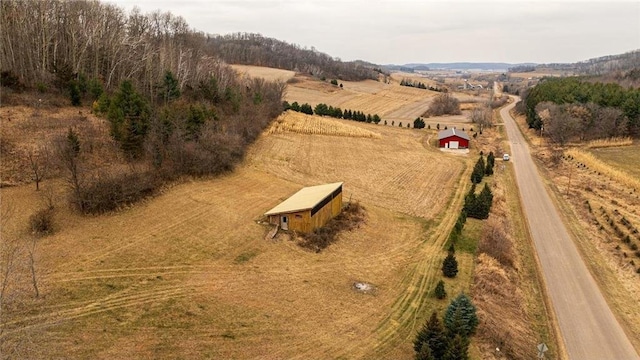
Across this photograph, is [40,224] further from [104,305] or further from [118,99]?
[118,99]

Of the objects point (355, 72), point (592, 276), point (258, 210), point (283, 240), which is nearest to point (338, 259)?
point (283, 240)

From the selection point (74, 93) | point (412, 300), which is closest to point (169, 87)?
point (74, 93)

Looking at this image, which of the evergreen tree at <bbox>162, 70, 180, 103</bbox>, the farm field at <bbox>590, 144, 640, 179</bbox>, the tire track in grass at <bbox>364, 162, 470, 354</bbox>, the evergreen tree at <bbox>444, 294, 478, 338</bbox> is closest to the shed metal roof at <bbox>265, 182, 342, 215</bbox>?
the tire track in grass at <bbox>364, 162, 470, 354</bbox>

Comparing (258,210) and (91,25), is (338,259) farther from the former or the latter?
(91,25)

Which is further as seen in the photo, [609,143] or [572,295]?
[609,143]

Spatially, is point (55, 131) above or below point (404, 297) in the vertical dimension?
above

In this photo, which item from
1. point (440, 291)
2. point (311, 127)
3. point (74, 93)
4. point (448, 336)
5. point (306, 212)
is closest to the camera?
point (448, 336)

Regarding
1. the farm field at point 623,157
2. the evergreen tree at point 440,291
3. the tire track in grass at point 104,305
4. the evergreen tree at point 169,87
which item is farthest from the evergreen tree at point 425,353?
the farm field at point 623,157

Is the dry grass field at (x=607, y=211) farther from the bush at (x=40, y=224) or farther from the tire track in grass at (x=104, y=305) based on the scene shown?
the bush at (x=40, y=224)
